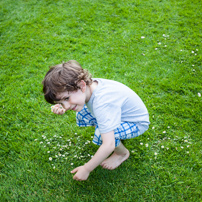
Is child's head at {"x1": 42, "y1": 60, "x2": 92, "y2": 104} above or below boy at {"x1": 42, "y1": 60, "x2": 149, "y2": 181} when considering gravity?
above

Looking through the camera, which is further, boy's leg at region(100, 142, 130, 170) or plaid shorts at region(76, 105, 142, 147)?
boy's leg at region(100, 142, 130, 170)

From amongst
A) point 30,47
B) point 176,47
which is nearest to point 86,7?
point 30,47

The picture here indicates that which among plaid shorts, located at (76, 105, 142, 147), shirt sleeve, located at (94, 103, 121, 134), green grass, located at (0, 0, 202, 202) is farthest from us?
green grass, located at (0, 0, 202, 202)

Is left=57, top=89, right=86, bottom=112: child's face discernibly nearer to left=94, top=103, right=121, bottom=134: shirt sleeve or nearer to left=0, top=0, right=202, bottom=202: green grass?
left=94, top=103, right=121, bottom=134: shirt sleeve

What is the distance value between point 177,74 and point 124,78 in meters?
0.82

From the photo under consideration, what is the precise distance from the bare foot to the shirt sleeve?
0.72 metres

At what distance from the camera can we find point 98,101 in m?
1.64

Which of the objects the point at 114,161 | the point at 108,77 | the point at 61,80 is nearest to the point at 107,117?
the point at 61,80

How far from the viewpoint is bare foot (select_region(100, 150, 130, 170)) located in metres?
2.18

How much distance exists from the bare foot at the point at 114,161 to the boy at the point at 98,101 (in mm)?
345

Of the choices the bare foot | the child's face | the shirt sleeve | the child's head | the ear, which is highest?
the child's head

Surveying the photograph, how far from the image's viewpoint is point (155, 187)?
6.73 ft

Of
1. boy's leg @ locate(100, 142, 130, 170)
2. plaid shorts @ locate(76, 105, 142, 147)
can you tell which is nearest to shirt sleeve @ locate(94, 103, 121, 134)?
plaid shorts @ locate(76, 105, 142, 147)

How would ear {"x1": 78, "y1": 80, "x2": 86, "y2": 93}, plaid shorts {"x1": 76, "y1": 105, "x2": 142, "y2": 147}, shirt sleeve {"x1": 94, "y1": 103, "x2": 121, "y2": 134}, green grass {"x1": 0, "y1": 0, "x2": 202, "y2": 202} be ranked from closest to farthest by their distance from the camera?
shirt sleeve {"x1": 94, "y1": 103, "x2": 121, "y2": 134}
ear {"x1": 78, "y1": 80, "x2": 86, "y2": 93}
plaid shorts {"x1": 76, "y1": 105, "x2": 142, "y2": 147}
green grass {"x1": 0, "y1": 0, "x2": 202, "y2": 202}
